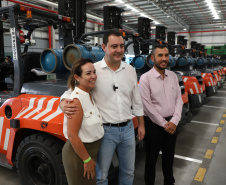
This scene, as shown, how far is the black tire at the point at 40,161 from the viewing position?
7.15ft

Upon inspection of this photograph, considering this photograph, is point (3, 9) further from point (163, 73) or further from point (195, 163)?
point (195, 163)

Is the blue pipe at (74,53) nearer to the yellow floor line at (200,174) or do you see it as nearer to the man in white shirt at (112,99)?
the man in white shirt at (112,99)

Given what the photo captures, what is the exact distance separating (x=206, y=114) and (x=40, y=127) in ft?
20.2

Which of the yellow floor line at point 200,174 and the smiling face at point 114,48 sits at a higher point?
the smiling face at point 114,48

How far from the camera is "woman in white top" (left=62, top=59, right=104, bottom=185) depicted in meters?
1.55

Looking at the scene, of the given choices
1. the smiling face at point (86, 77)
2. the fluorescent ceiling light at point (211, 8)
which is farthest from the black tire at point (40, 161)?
the fluorescent ceiling light at point (211, 8)

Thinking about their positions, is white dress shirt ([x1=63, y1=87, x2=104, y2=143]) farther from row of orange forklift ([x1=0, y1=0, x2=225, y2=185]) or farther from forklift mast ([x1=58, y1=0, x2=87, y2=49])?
forklift mast ([x1=58, y1=0, x2=87, y2=49])

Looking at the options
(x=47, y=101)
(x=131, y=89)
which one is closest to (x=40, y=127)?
(x=47, y=101)

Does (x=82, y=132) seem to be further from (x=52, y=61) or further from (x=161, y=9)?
(x=161, y=9)

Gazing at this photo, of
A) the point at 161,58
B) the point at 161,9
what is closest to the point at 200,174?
the point at 161,58

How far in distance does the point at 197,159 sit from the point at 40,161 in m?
2.69

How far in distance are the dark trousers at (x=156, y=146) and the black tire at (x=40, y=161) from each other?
1041 mm

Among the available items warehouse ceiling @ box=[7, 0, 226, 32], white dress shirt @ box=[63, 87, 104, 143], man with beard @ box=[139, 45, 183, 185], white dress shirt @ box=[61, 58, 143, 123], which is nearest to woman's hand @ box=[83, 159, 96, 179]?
white dress shirt @ box=[63, 87, 104, 143]

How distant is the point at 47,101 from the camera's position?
235 cm
